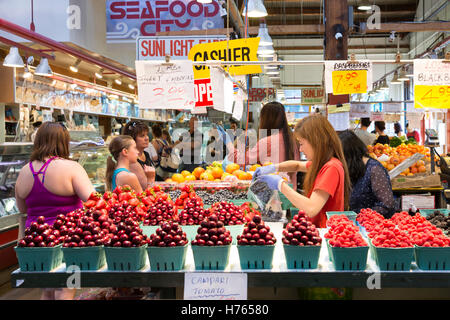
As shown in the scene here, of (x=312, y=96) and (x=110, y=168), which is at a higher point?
(x=312, y=96)

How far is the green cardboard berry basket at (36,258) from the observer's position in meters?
2.15

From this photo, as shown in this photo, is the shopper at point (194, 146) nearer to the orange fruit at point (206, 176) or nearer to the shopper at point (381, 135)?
the orange fruit at point (206, 176)

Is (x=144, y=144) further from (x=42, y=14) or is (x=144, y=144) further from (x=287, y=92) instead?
(x=287, y=92)

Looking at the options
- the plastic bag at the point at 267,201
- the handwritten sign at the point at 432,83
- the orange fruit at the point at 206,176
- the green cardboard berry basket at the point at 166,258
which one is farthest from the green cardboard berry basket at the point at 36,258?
the handwritten sign at the point at 432,83

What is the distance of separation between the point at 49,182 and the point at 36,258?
1.34 m

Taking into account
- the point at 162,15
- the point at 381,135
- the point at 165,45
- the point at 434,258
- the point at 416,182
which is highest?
the point at 162,15

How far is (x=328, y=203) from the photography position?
10.5 ft

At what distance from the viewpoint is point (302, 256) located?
2.13m

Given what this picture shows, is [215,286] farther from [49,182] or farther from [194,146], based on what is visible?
[194,146]

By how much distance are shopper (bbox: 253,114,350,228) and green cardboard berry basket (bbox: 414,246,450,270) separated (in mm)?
984

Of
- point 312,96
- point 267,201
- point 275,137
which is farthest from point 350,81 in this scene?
point 312,96

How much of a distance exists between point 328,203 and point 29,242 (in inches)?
77.1

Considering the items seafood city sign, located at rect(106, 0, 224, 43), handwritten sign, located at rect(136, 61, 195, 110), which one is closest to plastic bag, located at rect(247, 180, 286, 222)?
handwritten sign, located at rect(136, 61, 195, 110)
